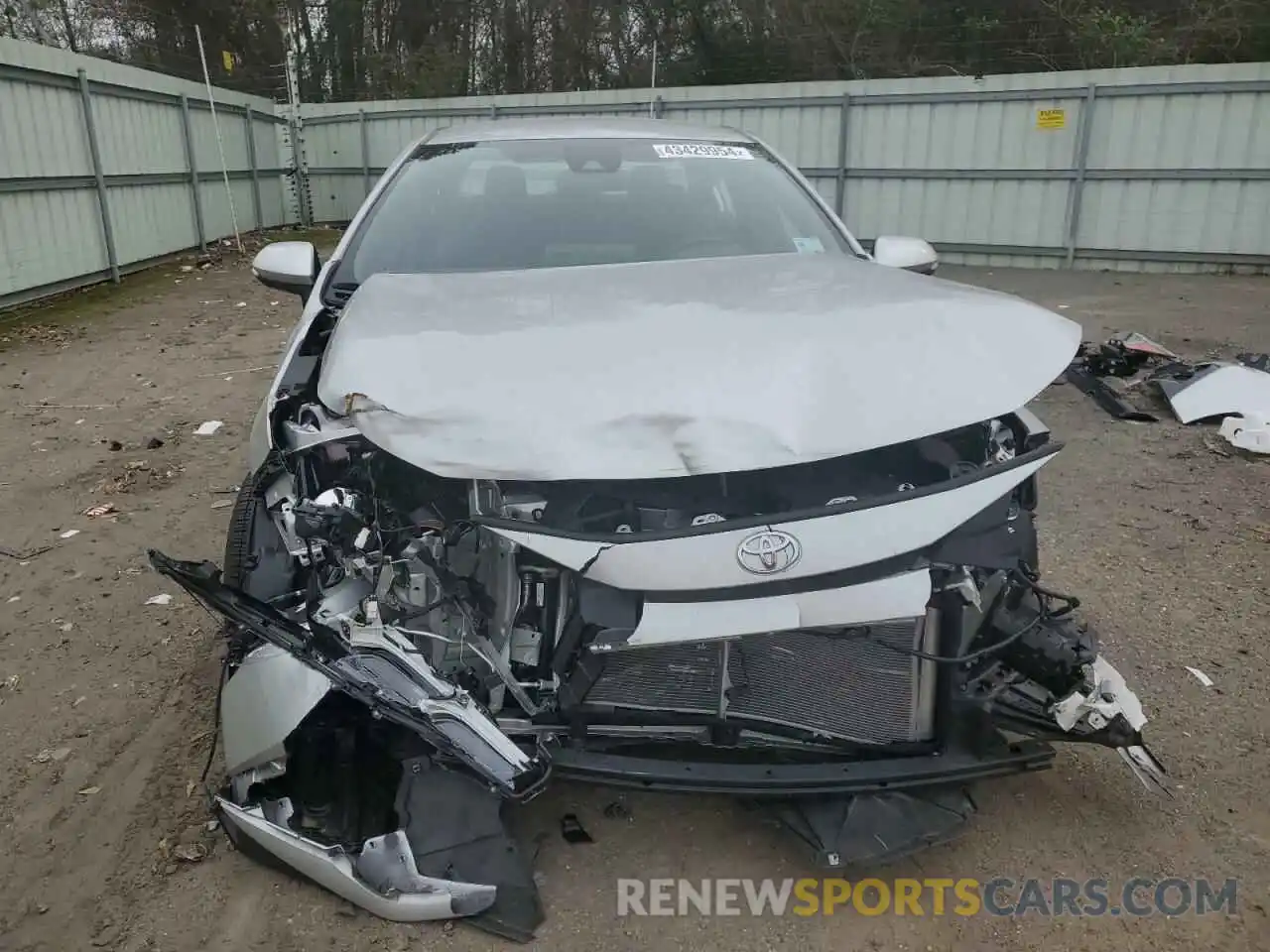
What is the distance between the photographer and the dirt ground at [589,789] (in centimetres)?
207

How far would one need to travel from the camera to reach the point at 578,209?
3289 mm

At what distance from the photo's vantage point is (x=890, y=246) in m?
3.42

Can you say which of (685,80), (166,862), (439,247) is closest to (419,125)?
(685,80)

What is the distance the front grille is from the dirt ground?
0.41 meters

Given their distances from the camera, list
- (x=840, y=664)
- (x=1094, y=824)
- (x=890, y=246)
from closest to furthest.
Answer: (x=840, y=664) → (x=1094, y=824) → (x=890, y=246)

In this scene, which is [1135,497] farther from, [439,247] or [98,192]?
[98,192]

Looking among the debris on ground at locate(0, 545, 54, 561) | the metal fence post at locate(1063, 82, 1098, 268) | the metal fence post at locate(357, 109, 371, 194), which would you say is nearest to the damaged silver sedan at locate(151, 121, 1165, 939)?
the debris on ground at locate(0, 545, 54, 561)

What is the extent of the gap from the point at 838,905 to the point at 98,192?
11.0 metres

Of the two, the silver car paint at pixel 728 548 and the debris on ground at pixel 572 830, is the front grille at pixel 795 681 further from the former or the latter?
the debris on ground at pixel 572 830

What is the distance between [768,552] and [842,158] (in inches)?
468

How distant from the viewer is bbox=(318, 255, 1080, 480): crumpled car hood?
6.21ft

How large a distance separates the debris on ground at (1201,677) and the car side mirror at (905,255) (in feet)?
5.20

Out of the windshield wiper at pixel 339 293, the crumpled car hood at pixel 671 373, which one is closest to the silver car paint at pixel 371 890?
the crumpled car hood at pixel 671 373

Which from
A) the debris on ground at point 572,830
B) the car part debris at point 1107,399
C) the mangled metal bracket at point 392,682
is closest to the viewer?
the mangled metal bracket at point 392,682
